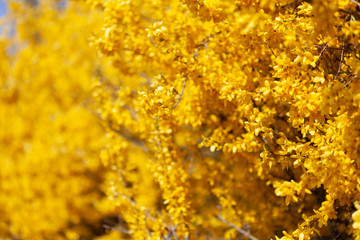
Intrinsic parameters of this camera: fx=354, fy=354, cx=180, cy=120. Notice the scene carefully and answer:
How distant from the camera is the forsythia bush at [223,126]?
74.1 inches

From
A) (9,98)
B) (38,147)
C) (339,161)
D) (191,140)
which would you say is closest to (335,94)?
(339,161)

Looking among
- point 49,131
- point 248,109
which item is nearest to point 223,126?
point 248,109

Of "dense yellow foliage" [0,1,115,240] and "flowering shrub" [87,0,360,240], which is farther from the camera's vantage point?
"dense yellow foliage" [0,1,115,240]

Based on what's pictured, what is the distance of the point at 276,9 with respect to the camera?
→ 2.23 m

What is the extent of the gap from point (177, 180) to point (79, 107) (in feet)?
20.1

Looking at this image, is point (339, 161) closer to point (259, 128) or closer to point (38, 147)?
point (259, 128)

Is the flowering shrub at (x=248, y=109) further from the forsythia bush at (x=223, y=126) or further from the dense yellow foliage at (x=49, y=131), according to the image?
the dense yellow foliage at (x=49, y=131)

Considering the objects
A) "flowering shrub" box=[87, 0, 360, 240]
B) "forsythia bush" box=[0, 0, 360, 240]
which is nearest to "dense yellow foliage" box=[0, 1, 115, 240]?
"forsythia bush" box=[0, 0, 360, 240]

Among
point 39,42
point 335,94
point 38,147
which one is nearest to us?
point 335,94

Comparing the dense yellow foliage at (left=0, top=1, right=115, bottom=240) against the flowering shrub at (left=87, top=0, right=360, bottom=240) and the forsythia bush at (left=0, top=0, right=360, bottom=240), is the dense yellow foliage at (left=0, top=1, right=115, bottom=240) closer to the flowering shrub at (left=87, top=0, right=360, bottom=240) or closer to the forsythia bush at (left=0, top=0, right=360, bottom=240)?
the forsythia bush at (left=0, top=0, right=360, bottom=240)

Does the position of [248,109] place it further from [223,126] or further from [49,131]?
[49,131]

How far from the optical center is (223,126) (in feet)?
11.2

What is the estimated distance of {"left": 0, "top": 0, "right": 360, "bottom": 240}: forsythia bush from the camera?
6.18 feet

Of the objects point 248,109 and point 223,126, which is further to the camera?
point 223,126
